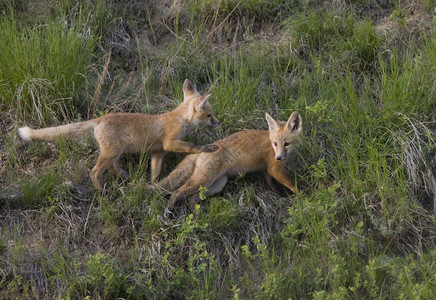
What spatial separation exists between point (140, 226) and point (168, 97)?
2.10 meters

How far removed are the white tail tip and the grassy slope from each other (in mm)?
148

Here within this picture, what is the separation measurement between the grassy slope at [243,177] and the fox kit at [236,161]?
18cm

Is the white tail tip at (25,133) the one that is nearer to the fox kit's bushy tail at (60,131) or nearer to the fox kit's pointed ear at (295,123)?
the fox kit's bushy tail at (60,131)

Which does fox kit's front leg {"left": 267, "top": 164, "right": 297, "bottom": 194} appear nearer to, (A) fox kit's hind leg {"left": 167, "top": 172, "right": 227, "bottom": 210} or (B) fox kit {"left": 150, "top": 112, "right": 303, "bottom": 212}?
(B) fox kit {"left": 150, "top": 112, "right": 303, "bottom": 212}

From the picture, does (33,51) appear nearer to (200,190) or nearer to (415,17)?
(200,190)

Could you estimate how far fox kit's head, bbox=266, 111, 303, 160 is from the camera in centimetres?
671

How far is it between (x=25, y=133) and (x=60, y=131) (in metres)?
0.42

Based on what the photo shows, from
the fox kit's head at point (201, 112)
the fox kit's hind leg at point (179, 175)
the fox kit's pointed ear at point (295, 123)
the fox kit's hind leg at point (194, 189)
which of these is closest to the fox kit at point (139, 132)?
the fox kit's head at point (201, 112)

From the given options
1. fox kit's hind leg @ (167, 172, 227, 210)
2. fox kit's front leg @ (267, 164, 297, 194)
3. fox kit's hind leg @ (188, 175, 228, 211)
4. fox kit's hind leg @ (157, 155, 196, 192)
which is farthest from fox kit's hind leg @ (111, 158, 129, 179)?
fox kit's front leg @ (267, 164, 297, 194)

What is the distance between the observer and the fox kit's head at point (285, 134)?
671cm

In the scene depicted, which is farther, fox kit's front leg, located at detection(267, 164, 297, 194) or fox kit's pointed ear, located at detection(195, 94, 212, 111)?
fox kit's pointed ear, located at detection(195, 94, 212, 111)

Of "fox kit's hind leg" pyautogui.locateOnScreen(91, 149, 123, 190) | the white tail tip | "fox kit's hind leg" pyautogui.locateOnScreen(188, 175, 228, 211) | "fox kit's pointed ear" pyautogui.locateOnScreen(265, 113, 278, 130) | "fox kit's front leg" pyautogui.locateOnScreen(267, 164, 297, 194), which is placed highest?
"fox kit's pointed ear" pyautogui.locateOnScreen(265, 113, 278, 130)

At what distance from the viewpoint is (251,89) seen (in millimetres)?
7367

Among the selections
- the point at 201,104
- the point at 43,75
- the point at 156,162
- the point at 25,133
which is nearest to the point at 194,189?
the point at 156,162
